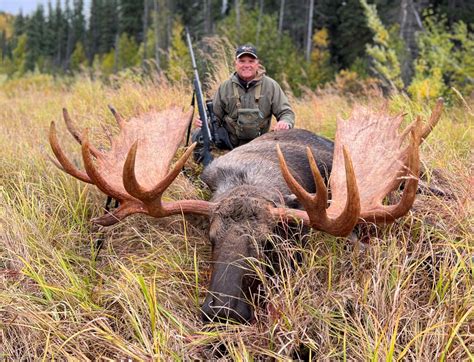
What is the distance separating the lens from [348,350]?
2271 mm

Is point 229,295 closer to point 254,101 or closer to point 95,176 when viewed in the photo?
point 95,176

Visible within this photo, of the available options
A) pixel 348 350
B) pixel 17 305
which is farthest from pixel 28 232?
pixel 348 350

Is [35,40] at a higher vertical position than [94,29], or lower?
lower

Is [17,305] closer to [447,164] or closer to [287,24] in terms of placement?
[447,164]

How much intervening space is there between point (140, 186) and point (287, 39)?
80.6 ft

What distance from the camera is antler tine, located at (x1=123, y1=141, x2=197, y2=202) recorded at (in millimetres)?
2770

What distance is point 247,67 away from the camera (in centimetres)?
516

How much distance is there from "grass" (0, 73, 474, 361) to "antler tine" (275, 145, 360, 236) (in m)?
0.20

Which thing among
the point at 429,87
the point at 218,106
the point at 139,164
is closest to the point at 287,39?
the point at 429,87

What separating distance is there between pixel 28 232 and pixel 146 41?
4515 centimetres

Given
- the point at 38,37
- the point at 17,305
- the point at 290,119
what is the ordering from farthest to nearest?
1. the point at 38,37
2. the point at 290,119
3. the point at 17,305

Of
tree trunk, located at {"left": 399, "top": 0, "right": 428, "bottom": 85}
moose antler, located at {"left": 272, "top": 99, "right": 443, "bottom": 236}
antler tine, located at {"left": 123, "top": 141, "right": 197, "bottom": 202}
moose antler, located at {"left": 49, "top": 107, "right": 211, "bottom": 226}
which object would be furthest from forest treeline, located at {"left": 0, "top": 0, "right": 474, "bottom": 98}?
antler tine, located at {"left": 123, "top": 141, "right": 197, "bottom": 202}

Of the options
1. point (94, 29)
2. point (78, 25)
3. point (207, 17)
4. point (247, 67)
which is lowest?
point (94, 29)

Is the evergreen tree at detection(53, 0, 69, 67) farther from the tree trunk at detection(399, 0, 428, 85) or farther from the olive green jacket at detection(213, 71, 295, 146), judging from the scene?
the olive green jacket at detection(213, 71, 295, 146)
